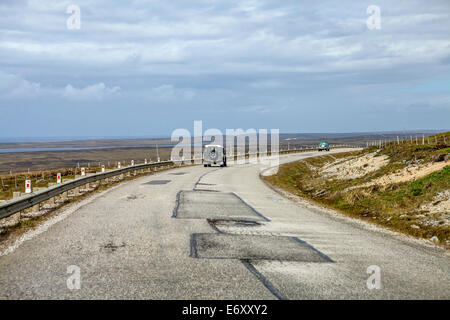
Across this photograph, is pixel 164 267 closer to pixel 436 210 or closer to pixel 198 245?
pixel 198 245

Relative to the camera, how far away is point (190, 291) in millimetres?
5559

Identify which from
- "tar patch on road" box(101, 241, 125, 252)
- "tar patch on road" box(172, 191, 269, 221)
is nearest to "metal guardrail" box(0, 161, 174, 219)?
"tar patch on road" box(101, 241, 125, 252)

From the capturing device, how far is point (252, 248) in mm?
8234

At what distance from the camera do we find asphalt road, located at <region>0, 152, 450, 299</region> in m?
5.68

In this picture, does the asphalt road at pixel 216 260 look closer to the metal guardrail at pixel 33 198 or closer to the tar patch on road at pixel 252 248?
the tar patch on road at pixel 252 248

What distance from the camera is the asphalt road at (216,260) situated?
568 centimetres

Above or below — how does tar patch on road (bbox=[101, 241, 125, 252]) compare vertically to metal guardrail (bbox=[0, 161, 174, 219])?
below

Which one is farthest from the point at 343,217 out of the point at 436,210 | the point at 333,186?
the point at 333,186

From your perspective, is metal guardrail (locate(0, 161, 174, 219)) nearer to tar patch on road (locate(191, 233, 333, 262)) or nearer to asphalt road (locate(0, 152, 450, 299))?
asphalt road (locate(0, 152, 450, 299))

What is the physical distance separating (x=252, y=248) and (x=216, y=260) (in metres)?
1.23

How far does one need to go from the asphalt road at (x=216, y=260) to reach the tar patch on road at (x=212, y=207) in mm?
154

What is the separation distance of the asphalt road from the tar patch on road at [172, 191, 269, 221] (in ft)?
0.50

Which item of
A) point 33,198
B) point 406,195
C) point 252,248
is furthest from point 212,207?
point 406,195

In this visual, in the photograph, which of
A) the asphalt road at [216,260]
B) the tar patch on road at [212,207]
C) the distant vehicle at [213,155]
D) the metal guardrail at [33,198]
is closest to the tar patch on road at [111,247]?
the asphalt road at [216,260]
